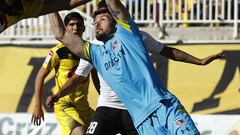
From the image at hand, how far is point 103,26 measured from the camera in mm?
5977

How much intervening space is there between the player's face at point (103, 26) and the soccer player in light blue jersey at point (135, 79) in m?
0.15

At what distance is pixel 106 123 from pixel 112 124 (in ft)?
0.19

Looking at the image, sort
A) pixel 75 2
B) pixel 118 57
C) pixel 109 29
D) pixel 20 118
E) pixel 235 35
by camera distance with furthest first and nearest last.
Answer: pixel 235 35 → pixel 20 118 → pixel 109 29 → pixel 118 57 → pixel 75 2

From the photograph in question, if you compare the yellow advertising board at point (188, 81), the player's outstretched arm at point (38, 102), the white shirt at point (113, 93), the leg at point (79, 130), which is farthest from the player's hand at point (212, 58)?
the yellow advertising board at point (188, 81)

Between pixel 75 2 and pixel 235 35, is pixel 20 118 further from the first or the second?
pixel 75 2

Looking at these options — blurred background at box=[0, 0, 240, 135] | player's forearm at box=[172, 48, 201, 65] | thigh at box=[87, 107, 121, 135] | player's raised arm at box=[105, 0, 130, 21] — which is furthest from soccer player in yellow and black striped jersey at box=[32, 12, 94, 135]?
player's raised arm at box=[105, 0, 130, 21]

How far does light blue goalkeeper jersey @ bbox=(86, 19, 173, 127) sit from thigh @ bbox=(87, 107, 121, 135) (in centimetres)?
129

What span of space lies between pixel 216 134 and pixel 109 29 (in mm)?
4309

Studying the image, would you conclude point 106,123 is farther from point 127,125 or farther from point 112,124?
point 127,125

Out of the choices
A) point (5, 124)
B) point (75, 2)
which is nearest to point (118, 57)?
point (75, 2)

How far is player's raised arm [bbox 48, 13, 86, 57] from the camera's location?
18.9 ft

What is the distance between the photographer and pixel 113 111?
6.98m

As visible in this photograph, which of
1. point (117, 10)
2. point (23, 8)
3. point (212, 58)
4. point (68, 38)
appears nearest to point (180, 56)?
point (212, 58)

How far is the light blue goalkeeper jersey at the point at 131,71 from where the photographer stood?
5191 mm
